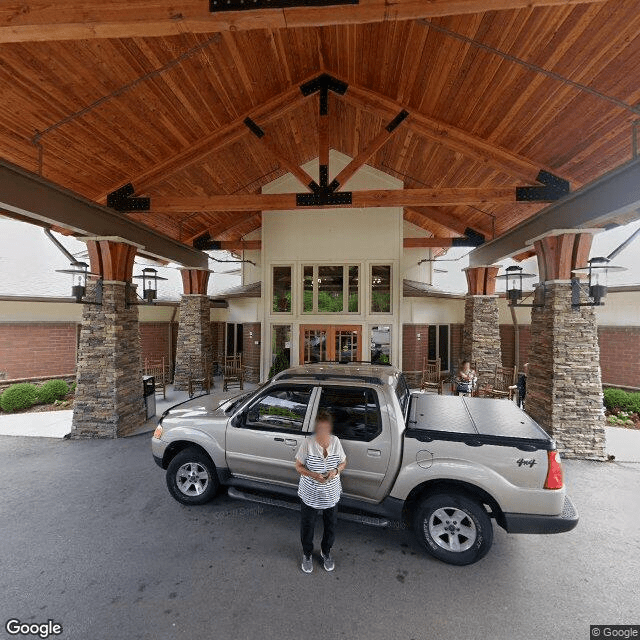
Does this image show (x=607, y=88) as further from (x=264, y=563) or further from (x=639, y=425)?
(x=639, y=425)

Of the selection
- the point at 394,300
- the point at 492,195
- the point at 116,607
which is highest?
the point at 492,195

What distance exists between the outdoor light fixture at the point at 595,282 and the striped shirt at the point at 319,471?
5.37m

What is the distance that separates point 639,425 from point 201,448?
1056cm

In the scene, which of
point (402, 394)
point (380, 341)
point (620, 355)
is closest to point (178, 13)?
point (402, 394)

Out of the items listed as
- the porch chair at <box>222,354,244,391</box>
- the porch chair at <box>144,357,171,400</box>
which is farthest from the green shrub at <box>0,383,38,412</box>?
the porch chair at <box>222,354,244,391</box>

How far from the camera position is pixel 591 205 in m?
5.49

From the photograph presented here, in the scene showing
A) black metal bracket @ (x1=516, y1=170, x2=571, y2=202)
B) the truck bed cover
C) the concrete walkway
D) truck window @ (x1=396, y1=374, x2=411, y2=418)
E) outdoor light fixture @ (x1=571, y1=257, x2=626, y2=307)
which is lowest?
the concrete walkway

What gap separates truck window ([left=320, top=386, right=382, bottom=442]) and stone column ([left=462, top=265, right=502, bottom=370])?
8.43 metres

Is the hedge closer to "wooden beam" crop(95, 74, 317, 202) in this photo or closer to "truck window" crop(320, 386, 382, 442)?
"truck window" crop(320, 386, 382, 442)

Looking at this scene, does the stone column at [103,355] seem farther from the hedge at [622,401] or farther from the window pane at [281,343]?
the hedge at [622,401]

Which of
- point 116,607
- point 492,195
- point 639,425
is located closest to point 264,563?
point 116,607

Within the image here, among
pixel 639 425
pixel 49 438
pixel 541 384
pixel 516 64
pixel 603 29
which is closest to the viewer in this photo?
pixel 603 29

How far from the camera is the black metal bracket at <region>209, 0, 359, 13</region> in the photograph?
2.96 meters

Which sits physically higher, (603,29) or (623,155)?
(603,29)
